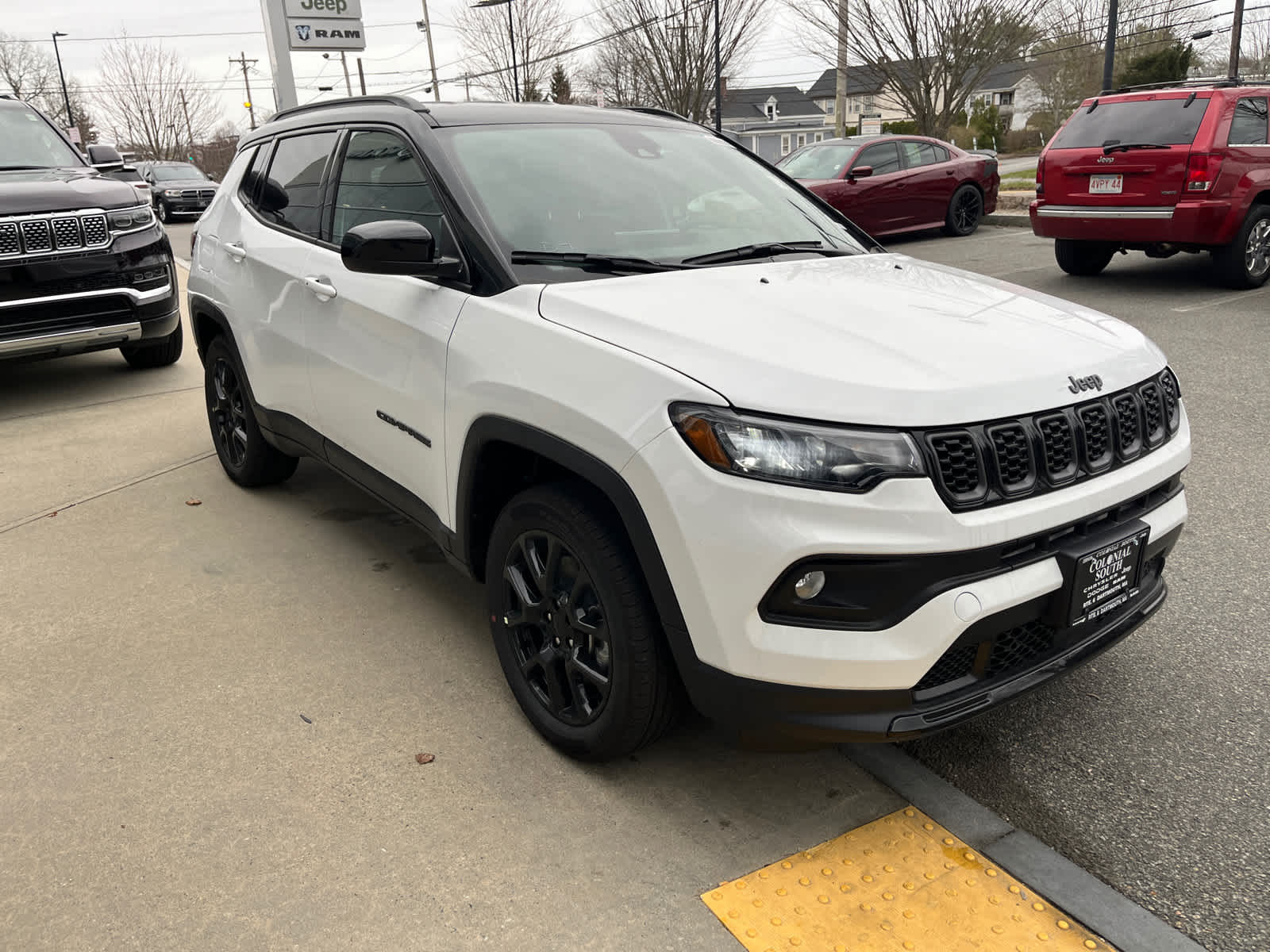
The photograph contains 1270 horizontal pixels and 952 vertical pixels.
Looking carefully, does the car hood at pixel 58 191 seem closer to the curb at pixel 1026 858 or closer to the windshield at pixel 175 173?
the curb at pixel 1026 858

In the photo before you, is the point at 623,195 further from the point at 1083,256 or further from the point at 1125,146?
the point at 1083,256

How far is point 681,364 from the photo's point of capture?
2.25m

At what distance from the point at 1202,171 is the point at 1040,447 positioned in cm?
731

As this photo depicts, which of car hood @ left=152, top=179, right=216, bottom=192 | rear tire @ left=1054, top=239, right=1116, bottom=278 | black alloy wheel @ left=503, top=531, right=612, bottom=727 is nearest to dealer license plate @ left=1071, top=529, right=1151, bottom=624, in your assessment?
black alloy wheel @ left=503, top=531, right=612, bottom=727

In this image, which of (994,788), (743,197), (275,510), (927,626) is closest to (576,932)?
(927,626)

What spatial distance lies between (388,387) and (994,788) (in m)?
2.12

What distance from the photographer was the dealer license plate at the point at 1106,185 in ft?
28.1

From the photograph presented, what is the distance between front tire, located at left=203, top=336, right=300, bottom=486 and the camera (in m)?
4.73

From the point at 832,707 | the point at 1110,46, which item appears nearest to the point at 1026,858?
the point at 832,707

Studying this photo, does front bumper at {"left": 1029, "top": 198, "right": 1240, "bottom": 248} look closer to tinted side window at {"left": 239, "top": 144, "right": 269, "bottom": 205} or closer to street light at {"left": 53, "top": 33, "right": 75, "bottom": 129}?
tinted side window at {"left": 239, "top": 144, "right": 269, "bottom": 205}

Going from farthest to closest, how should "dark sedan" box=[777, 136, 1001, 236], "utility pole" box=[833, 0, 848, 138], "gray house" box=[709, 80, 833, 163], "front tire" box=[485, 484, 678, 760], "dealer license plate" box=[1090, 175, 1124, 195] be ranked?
"gray house" box=[709, 80, 833, 163]
"utility pole" box=[833, 0, 848, 138]
"dark sedan" box=[777, 136, 1001, 236]
"dealer license plate" box=[1090, 175, 1124, 195]
"front tire" box=[485, 484, 678, 760]

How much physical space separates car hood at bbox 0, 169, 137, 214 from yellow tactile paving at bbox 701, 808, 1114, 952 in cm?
611

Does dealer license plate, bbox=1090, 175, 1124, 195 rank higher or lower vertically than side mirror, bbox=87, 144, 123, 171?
lower

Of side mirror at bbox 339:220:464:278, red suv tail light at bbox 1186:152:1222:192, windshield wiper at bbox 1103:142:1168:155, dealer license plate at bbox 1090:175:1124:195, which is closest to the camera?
side mirror at bbox 339:220:464:278
